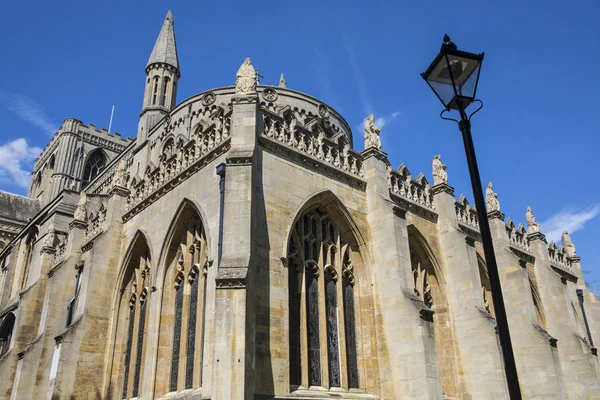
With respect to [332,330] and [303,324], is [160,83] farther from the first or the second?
[303,324]

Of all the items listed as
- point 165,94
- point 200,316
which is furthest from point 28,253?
point 200,316

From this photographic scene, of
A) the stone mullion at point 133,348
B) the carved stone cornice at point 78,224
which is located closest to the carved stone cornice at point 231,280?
the stone mullion at point 133,348

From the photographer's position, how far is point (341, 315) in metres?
13.8

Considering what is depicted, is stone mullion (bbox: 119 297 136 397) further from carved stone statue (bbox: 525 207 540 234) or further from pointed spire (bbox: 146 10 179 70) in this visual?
pointed spire (bbox: 146 10 179 70)

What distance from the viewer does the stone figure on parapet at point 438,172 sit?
19141 millimetres

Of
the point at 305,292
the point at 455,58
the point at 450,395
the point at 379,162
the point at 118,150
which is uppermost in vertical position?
the point at 118,150

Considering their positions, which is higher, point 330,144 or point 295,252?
point 330,144

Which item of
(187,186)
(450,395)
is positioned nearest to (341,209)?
(187,186)

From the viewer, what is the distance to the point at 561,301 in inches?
846

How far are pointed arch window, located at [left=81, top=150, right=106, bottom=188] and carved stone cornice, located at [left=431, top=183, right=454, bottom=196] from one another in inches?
1479

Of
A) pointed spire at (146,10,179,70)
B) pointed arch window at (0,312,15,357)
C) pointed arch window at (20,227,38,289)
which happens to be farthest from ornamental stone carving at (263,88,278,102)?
pointed arch window at (0,312,15,357)

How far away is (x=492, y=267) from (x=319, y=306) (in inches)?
329

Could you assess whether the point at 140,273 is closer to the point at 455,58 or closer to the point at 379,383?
the point at 379,383

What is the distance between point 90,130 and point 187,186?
39710 millimetres
